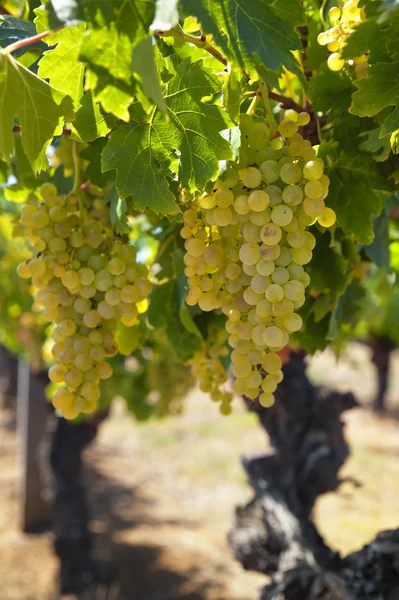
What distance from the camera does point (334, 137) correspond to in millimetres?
885

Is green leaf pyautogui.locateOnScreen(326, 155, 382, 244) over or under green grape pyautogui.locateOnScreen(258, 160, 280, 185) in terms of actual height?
under

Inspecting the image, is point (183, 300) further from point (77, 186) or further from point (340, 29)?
point (340, 29)

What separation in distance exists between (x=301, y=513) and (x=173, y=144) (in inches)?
67.1

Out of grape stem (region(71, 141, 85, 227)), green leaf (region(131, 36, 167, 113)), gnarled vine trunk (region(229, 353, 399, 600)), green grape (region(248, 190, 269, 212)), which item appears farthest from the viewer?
Result: gnarled vine trunk (region(229, 353, 399, 600))

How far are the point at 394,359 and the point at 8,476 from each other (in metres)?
8.76

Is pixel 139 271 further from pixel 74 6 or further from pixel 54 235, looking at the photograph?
pixel 74 6

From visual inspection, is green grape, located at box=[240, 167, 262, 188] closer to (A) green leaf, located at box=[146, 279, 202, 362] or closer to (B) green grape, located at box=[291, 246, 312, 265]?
(B) green grape, located at box=[291, 246, 312, 265]

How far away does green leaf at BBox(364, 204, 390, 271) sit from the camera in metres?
1.14

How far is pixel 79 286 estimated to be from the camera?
0.90 metres

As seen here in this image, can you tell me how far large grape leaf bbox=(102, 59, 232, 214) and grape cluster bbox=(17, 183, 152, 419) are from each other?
17cm

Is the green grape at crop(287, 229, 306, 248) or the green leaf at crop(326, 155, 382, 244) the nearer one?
the green grape at crop(287, 229, 306, 248)

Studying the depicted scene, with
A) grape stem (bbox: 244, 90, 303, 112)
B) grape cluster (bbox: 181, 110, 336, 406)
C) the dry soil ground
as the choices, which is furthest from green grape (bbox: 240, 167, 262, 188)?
the dry soil ground

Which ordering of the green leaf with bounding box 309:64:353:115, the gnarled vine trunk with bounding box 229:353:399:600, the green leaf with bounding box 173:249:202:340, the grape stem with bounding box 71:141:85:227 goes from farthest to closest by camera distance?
the gnarled vine trunk with bounding box 229:353:399:600 < the green leaf with bounding box 173:249:202:340 < the grape stem with bounding box 71:141:85:227 < the green leaf with bounding box 309:64:353:115

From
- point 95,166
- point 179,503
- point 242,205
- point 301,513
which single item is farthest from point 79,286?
point 179,503
